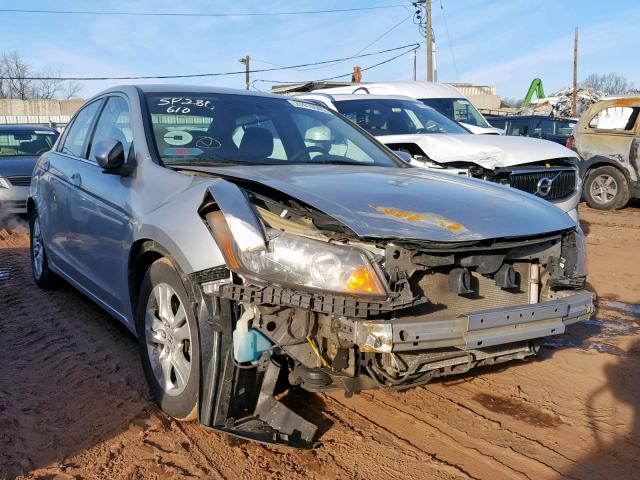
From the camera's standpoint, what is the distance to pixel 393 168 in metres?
4.26

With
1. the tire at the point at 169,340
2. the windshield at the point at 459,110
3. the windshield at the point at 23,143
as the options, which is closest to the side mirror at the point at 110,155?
the tire at the point at 169,340

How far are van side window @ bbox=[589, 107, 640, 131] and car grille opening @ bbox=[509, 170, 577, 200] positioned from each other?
16.5 ft

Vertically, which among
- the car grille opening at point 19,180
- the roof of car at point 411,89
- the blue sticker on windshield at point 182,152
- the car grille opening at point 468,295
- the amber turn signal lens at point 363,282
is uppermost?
the roof of car at point 411,89

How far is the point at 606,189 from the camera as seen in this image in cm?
1205

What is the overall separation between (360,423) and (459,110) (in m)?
9.35

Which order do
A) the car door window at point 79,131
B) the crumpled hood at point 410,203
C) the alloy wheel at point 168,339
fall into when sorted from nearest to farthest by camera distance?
the crumpled hood at point 410,203 < the alloy wheel at point 168,339 < the car door window at point 79,131

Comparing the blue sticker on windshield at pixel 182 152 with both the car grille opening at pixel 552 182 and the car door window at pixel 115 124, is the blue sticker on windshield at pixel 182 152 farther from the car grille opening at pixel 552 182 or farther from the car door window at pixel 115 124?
the car grille opening at pixel 552 182

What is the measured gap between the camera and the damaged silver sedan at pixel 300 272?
2689mm

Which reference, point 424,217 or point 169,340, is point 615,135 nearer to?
point 424,217

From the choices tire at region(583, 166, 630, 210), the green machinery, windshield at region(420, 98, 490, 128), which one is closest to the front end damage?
windshield at region(420, 98, 490, 128)

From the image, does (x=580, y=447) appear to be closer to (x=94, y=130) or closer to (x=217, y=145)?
(x=217, y=145)

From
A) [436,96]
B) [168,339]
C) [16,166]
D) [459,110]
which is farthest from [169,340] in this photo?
[436,96]

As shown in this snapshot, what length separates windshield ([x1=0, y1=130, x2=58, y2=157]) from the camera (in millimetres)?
11289

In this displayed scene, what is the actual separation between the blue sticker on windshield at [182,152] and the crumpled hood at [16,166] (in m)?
7.35
